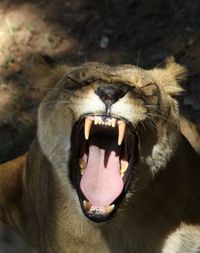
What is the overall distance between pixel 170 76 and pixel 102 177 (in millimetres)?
639

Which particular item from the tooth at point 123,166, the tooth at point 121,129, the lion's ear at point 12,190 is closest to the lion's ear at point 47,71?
the tooth at point 123,166

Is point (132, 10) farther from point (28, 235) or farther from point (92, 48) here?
point (28, 235)

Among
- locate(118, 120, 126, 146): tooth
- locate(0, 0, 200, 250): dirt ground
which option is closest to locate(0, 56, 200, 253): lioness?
locate(118, 120, 126, 146): tooth

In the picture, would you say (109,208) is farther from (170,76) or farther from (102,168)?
(170,76)

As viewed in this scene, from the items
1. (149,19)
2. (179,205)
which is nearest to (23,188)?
(179,205)

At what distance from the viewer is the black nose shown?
2922 mm

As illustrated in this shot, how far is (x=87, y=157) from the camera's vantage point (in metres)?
3.26

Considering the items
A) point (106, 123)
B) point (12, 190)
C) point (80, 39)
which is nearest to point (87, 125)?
point (106, 123)

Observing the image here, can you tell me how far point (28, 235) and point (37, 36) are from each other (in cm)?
204

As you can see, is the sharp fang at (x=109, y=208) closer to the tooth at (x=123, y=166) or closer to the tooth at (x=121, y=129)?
the tooth at (x=123, y=166)

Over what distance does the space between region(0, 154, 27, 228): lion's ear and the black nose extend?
167cm

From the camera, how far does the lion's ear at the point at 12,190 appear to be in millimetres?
4516

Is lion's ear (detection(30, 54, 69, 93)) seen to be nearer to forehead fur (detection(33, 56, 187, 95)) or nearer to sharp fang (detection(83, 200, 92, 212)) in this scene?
forehead fur (detection(33, 56, 187, 95))

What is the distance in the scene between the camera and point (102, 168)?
3240 millimetres
